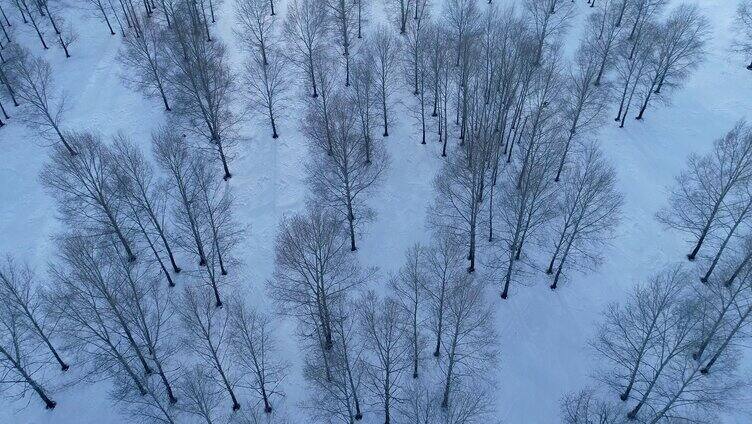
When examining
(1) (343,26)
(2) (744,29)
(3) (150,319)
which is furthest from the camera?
(2) (744,29)

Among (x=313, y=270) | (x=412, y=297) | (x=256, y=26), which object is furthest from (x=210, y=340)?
(x=256, y=26)

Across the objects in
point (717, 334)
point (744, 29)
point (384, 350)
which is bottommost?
point (384, 350)

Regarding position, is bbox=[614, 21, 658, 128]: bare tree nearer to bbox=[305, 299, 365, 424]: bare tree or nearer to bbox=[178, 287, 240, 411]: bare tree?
bbox=[305, 299, 365, 424]: bare tree

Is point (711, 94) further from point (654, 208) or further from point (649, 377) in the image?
point (649, 377)

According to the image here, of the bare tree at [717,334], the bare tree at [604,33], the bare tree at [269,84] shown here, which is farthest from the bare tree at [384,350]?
the bare tree at [604,33]

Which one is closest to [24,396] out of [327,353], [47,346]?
[47,346]

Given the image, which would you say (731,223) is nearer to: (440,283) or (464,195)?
(464,195)

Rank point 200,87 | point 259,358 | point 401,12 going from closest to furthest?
point 259,358 < point 200,87 < point 401,12
